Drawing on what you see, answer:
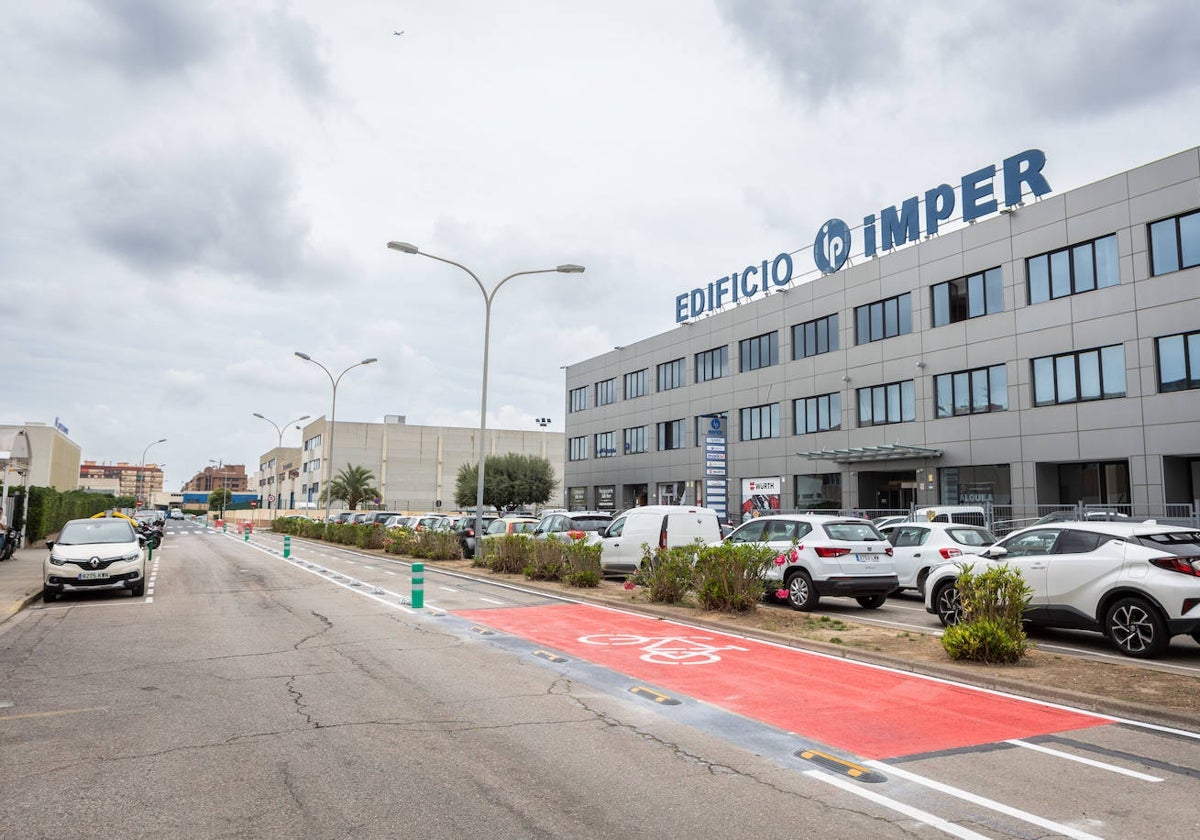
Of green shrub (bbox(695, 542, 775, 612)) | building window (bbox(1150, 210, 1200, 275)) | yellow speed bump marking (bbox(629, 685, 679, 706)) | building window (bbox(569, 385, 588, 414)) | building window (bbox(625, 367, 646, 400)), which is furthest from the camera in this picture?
building window (bbox(569, 385, 588, 414))

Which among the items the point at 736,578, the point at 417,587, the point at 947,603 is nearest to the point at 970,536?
the point at 947,603

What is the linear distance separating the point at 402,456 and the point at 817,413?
237 feet

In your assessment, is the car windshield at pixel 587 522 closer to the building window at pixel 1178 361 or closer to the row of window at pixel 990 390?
the row of window at pixel 990 390

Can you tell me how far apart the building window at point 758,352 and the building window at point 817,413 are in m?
2.97

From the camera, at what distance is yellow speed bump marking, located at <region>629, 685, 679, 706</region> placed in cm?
755

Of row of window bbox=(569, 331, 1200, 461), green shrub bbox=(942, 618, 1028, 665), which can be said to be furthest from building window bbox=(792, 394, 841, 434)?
green shrub bbox=(942, 618, 1028, 665)

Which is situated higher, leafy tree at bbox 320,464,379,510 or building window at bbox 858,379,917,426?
building window at bbox 858,379,917,426

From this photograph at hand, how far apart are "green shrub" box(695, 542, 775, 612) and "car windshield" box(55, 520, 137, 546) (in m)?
12.0

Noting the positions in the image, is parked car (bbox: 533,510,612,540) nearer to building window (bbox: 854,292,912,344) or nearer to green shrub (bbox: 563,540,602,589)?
green shrub (bbox: 563,540,602,589)

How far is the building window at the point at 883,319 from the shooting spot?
113ft

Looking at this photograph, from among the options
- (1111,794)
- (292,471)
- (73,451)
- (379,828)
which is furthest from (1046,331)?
(292,471)

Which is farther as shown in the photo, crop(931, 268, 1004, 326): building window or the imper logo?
the imper logo

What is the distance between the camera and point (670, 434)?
165 ft

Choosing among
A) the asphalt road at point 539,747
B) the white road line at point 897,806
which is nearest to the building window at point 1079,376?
the asphalt road at point 539,747
